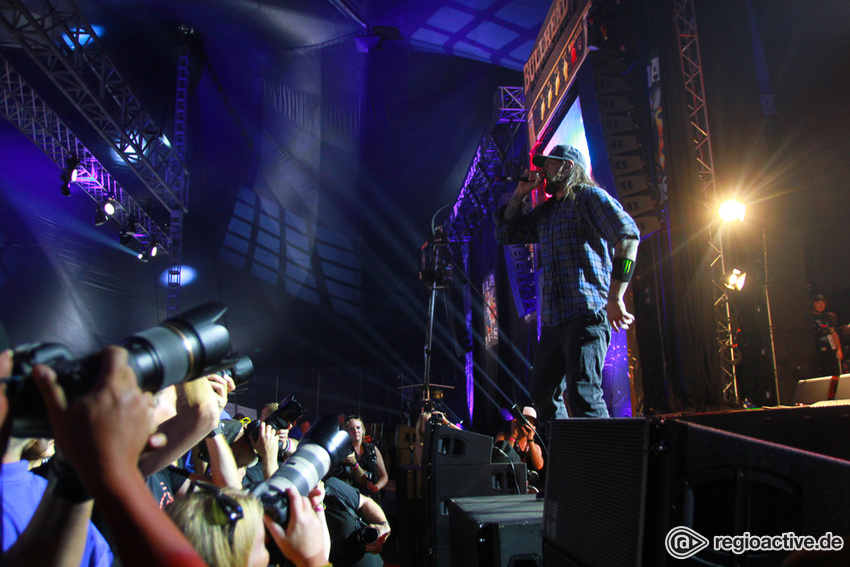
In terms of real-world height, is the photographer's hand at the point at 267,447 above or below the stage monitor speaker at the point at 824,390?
below

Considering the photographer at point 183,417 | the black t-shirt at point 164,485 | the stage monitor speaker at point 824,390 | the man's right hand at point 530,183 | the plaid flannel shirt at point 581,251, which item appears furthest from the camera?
the stage monitor speaker at point 824,390

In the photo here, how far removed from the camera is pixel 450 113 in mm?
9070

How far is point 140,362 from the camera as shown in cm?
62

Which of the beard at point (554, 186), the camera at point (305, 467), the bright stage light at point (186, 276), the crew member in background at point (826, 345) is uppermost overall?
the bright stage light at point (186, 276)

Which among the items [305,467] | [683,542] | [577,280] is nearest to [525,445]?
[577,280]

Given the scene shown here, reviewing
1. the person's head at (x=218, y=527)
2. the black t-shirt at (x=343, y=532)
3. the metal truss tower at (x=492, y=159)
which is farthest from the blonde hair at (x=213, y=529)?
the metal truss tower at (x=492, y=159)

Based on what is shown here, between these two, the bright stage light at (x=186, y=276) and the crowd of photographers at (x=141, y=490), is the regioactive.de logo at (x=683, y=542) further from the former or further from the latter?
the bright stage light at (x=186, y=276)

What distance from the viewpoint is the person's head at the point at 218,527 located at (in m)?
0.87

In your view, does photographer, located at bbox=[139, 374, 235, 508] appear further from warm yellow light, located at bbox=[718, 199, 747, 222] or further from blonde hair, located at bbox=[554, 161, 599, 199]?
warm yellow light, located at bbox=[718, 199, 747, 222]

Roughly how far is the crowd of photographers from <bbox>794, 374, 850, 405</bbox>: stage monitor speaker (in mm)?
2802

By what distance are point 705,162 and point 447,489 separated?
10.9ft

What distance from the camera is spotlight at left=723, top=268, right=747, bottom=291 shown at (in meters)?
4.01

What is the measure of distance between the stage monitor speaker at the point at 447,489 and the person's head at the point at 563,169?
1.64 metres

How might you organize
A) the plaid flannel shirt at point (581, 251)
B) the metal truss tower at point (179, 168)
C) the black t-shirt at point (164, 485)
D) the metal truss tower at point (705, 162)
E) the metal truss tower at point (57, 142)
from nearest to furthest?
the black t-shirt at point (164, 485)
the plaid flannel shirt at point (581, 251)
the metal truss tower at point (705, 162)
the metal truss tower at point (57, 142)
the metal truss tower at point (179, 168)
